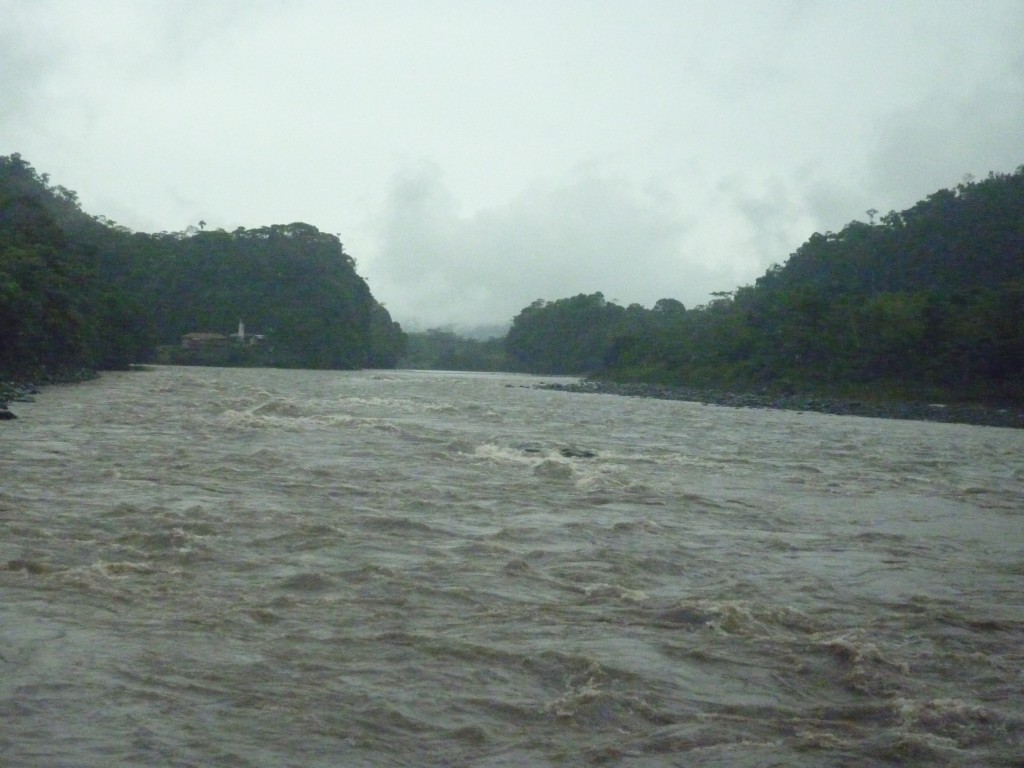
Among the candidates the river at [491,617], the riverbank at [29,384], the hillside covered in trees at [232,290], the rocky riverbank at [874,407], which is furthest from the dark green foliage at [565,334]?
the river at [491,617]

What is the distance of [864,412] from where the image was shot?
131 feet

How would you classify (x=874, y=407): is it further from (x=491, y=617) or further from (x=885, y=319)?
(x=491, y=617)

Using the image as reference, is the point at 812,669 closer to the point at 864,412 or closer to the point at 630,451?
the point at 630,451

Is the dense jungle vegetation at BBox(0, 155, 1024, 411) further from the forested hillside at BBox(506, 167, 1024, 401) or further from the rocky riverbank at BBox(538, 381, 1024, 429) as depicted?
the rocky riverbank at BBox(538, 381, 1024, 429)

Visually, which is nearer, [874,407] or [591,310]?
[874,407]

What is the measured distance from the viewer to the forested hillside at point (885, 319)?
153 feet

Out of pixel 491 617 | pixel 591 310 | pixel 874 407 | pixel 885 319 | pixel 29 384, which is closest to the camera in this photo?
pixel 491 617

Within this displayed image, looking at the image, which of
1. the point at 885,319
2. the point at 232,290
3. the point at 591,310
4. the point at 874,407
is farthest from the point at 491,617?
the point at 591,310

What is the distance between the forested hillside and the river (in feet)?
113

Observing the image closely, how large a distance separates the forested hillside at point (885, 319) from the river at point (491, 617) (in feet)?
113

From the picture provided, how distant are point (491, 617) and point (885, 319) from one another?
4998 cm

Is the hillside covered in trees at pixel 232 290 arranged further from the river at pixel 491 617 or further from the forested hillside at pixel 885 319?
the river at pixel 491 617

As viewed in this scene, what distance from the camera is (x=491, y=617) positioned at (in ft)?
22.8

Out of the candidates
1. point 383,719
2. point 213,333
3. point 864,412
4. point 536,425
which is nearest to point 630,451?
point 536,425
